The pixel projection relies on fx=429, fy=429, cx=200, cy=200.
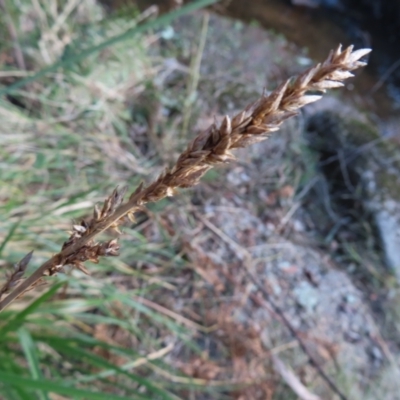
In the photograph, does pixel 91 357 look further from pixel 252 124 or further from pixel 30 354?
pixel 252 124

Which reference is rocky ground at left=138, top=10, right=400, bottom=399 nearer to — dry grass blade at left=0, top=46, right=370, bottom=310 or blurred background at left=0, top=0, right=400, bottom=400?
blurred background at left=0, top=0, right=400, bottom=400

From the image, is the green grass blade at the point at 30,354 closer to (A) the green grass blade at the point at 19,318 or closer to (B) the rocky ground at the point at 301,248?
(A) the green grass blade at the point at 19,318

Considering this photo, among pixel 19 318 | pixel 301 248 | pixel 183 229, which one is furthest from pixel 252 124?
pixel 301 248

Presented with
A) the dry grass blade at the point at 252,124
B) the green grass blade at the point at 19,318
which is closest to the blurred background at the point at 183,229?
the green grass blade at the point at 19,318

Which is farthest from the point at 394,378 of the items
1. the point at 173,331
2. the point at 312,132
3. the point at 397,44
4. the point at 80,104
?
the point at 397,44

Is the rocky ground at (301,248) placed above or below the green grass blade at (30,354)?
above

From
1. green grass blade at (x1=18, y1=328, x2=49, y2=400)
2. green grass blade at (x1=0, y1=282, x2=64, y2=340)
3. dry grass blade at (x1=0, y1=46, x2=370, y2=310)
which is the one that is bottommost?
green grass blade at (x1=18, y1=328, x2=49, y2=400)

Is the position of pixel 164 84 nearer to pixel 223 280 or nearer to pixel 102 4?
pixel 102 4

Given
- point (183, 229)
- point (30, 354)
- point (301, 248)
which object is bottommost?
point (30, 354)

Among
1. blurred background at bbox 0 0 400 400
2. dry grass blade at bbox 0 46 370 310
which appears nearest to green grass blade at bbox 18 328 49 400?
blurred background at bbox 0 0 400 400
